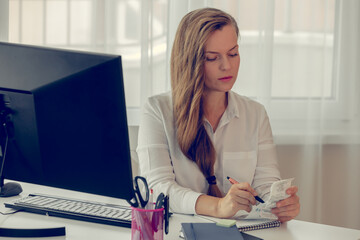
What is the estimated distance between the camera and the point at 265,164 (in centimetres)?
197

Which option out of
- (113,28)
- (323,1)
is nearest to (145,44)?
(113,28)

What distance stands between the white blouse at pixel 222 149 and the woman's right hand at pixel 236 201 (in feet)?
0.97

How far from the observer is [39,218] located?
4.78ft

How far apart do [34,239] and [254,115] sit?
102 cm

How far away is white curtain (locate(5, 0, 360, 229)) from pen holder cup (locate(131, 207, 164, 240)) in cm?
143

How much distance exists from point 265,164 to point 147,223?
853mm

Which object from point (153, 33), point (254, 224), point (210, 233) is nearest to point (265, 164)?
point (254, 224)

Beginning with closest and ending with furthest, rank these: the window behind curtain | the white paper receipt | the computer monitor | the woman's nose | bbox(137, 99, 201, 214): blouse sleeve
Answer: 1. the computer monitor
2. the white paper receipt
3. bbox(137, 99, 201, 214): blouse sleeve
4. the woman's nose
5. the window behind curtain

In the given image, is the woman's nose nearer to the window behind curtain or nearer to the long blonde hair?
the long blonde hair

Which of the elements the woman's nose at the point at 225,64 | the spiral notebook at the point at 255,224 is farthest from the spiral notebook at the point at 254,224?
the woman's nose at the point at 225,64

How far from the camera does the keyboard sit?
142 cm

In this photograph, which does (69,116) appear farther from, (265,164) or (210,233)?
(265,164)

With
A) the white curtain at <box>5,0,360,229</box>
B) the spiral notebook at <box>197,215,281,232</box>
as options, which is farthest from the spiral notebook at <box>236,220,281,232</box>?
the white curtain at <box>5,0,360,229</box>

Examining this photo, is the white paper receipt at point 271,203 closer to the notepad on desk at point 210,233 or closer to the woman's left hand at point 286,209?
the woman's left hand at point 286,209
